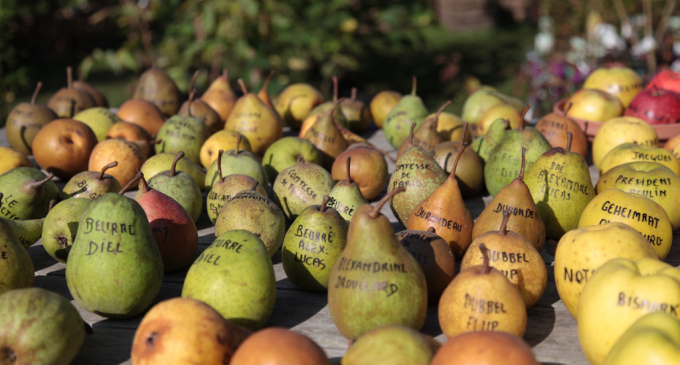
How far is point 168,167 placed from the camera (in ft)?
11.8

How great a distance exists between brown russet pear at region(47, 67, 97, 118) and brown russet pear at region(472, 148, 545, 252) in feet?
10.6

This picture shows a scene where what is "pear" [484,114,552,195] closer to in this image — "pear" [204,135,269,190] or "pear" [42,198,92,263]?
"pear" [204,135,269,190]

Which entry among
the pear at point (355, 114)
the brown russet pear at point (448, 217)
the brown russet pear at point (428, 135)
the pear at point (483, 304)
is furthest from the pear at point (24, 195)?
the pear at point (355, 114)

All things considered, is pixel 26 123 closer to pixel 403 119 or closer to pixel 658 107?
pixel 403 119

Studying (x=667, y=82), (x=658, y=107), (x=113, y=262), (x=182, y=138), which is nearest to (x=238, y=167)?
(x=182, y=138)

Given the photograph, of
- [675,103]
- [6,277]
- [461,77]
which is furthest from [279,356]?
[461,77]

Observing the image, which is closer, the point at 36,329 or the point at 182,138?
the point at 36,329

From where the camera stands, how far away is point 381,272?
2.14 m

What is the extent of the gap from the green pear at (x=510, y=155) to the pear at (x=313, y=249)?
1.27m

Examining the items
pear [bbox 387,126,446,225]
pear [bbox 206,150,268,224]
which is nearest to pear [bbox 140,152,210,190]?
pear [bbox 206,150,268,224]

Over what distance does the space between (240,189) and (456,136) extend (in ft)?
5.87

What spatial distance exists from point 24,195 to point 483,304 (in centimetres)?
224

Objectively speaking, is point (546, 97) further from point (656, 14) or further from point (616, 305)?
point (616, 305)

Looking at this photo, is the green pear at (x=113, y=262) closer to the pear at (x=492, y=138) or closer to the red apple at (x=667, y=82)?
the pear at (x=492, y=138)
